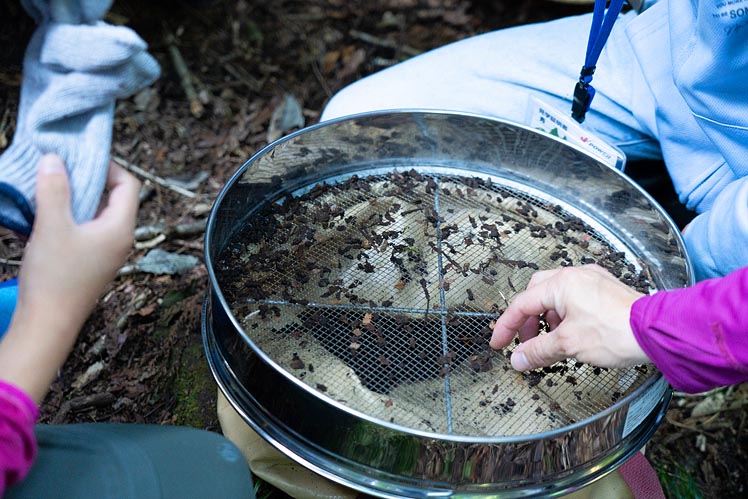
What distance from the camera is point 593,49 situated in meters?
1.43

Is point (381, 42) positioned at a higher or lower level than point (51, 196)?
lower

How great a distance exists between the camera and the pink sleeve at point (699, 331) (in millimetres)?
946

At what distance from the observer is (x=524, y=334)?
4.07 feet

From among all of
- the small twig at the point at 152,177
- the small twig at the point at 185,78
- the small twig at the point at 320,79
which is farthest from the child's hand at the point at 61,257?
the small twig at the point at 320,79

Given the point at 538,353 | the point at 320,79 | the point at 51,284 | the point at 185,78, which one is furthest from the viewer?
the point at 320,79

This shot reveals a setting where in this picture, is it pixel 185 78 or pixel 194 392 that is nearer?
pixel 194 392

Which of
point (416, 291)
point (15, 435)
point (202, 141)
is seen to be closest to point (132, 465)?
point (15, 435)

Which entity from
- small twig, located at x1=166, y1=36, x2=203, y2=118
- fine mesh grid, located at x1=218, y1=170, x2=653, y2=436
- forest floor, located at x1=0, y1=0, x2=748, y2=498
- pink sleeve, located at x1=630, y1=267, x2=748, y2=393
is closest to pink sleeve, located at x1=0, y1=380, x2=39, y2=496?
fine mesh grid, located at x1=218, y1=170, x2=653, y2=436

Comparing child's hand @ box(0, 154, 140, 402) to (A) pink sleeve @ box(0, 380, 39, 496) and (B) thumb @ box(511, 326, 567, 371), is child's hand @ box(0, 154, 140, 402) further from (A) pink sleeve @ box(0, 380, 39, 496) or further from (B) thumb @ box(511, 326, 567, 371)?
(B) thumb @ box(511, 326, 567, 371)

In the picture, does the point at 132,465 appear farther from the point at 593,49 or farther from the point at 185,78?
the point at 185,78

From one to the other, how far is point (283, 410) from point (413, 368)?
0.78ft

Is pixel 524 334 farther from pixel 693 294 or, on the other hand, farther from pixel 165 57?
pixel 165 57

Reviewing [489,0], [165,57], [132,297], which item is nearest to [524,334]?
[132,297]

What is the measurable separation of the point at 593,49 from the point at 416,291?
0.58 metres
